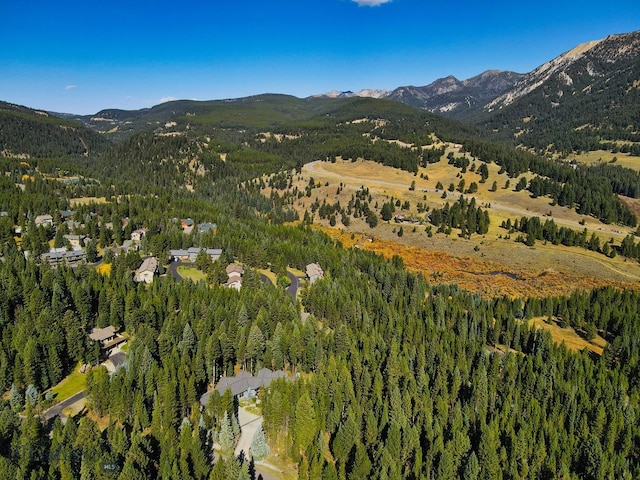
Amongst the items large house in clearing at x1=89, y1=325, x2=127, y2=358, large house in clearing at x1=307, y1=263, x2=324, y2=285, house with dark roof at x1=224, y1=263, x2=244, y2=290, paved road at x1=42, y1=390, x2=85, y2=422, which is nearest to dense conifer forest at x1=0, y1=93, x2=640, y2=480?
paved road at x1=42, y1=390, x2=85, y2=422

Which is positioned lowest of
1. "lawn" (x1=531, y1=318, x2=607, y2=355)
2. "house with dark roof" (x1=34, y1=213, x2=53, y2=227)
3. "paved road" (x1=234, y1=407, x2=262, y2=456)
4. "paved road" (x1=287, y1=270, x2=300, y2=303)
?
"lawn" (x1=531, y1=318, x2=607, y2=355)

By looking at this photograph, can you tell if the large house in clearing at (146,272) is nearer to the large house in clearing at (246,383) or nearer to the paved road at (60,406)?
the paved road at (60,406)

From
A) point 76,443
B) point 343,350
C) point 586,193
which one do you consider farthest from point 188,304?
point 586,193

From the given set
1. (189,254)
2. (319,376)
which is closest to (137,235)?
(189,254)

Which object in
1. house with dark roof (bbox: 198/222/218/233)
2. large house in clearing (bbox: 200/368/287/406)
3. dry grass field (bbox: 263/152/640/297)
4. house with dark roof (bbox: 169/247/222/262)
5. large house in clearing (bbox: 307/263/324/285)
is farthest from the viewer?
house with dark roof (bbox: 198/222/218/233)

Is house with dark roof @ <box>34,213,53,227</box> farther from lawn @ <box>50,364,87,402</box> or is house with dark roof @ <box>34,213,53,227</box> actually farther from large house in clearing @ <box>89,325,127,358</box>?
lawn @ <box>50,364,87,402</box>

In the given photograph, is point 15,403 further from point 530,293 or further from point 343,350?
point 530,293
